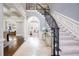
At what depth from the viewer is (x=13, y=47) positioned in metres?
2.10

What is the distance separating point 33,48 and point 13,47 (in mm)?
353

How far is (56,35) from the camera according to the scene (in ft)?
6.82

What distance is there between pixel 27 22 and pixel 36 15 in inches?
7.8

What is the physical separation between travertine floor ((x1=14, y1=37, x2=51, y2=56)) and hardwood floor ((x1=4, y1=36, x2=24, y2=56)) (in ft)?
0.20

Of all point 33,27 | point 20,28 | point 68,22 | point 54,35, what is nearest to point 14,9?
point 20,28

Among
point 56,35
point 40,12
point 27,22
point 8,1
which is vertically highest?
point 8,1

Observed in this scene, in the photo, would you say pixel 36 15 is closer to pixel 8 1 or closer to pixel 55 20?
pixel 55 20

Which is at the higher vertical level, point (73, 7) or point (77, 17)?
point (73, 7)

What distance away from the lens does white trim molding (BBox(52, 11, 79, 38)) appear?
2.02m

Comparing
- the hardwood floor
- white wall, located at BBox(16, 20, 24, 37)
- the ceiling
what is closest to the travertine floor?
the hardwood floor

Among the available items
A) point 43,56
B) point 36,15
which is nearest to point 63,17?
point 36,15

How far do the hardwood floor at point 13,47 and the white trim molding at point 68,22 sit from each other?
719mm

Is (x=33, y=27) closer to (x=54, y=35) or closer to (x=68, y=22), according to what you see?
(x=54, y=35)

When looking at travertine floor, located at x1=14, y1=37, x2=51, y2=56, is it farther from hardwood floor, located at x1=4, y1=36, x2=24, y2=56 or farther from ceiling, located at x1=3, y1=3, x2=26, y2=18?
ceiling, located at x1=3, y1=3, x2=26, y2=18
